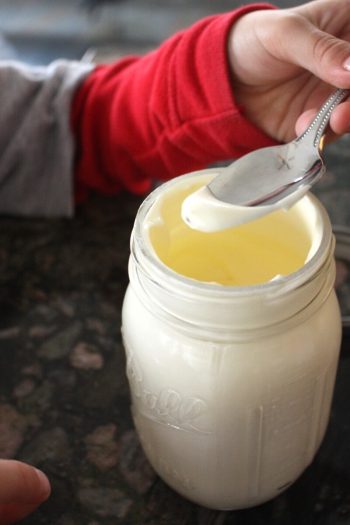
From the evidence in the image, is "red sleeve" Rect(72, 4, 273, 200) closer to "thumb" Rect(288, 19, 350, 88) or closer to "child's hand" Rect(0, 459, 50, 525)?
"thumb" Rect(288, 19, 350, 88)

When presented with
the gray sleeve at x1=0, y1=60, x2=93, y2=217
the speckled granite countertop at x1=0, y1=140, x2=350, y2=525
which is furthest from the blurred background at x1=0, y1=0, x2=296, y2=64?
the speckled granite countertop at x1=0, y1=140, x2=350, y2=525

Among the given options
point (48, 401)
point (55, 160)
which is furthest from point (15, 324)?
point (55, 160)

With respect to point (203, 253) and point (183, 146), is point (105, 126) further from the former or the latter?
point (203, 253)

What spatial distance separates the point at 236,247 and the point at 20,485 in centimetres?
Result: 20

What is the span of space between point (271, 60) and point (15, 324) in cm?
28

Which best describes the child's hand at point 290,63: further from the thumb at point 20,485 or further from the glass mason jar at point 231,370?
the thumb at point 20,485

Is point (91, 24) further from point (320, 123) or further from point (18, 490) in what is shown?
point (18, 490)

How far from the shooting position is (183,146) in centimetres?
63

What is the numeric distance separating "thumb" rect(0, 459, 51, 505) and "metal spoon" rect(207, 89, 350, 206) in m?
0.18

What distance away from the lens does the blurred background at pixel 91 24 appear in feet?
3.10

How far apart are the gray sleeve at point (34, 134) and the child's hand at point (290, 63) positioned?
7.2 inches

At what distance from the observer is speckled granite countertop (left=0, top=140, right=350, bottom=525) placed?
0.43 meters

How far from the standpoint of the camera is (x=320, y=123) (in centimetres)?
43

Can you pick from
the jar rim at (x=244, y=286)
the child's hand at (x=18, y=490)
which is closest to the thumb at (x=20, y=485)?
the child's hand at (x=18, y=490)
